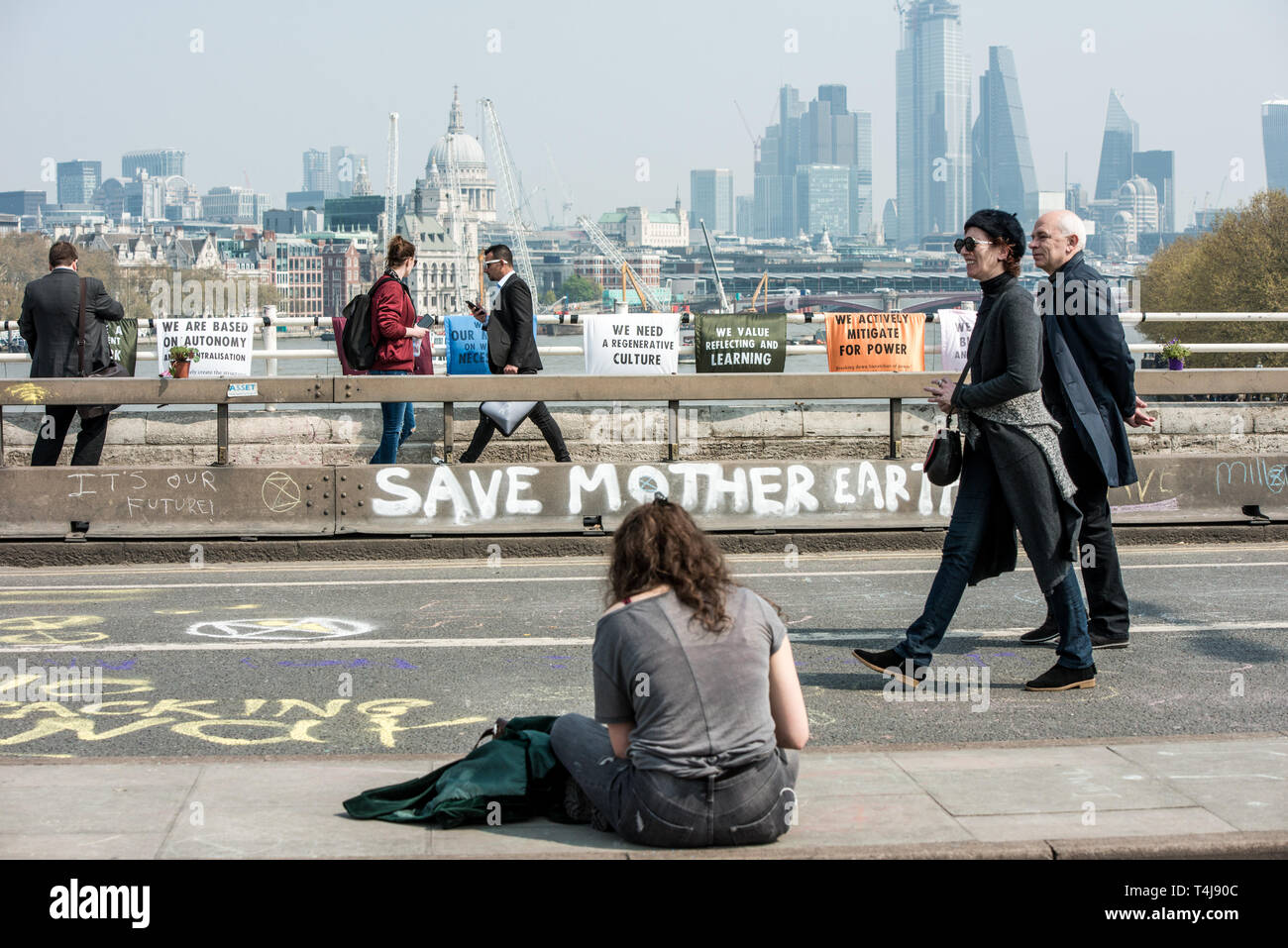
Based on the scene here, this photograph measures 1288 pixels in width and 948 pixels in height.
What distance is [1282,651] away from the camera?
7.63 m

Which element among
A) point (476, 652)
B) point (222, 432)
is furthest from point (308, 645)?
point (222, 432)

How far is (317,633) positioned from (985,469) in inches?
144

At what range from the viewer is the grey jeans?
14.9ft

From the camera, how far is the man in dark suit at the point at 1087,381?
7242mm

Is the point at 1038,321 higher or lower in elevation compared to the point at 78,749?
higher

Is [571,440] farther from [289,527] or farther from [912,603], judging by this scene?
[912,603]

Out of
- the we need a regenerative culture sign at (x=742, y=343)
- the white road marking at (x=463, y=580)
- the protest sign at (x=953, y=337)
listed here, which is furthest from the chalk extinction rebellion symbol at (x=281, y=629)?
the protest sign at (x=953, y=337)

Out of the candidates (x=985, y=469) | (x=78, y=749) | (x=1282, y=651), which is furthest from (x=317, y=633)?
(x=1282, y=651)

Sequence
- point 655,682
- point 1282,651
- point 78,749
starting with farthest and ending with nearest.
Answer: point 1282,651
point 78,749
point 655,682

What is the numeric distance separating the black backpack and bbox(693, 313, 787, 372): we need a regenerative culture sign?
261 centimetres

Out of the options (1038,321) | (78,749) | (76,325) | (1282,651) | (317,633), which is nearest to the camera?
(78,749)

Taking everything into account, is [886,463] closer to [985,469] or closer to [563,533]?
[563,533]

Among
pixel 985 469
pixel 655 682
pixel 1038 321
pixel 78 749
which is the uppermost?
pixel 1038 321

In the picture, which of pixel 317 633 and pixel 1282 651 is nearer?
pixel 1282 651
